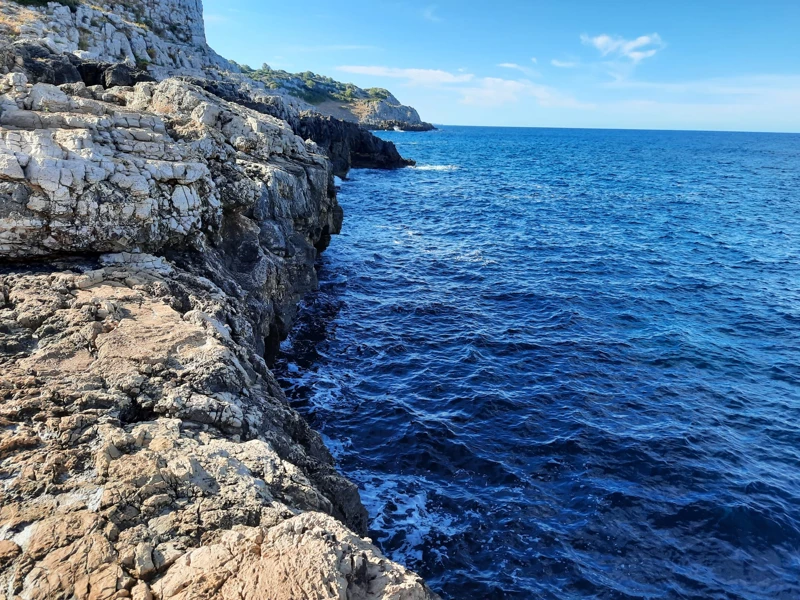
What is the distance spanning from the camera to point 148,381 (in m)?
8.05

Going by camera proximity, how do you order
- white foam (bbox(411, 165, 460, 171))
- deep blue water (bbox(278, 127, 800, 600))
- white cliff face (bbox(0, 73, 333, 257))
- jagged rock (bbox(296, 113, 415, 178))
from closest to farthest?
white cliff face (bbox(0, 73, 333, 257)) < deep blue water (bbox(278, 127, 800, 600)) < jagged rock (bbox(296, 113, 415, 178)) < white foam (bbox(411, 165, 460, 171))

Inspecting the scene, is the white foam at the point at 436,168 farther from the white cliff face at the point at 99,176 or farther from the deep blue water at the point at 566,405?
the white cliff face at the point at 99,176

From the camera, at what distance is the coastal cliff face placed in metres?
5.33

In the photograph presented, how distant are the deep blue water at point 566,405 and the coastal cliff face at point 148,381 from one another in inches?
113

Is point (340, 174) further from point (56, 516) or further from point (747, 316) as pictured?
point (56, 516)

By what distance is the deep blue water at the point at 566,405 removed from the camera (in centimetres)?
1112

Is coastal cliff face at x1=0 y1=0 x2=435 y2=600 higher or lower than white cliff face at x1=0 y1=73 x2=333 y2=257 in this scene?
lower

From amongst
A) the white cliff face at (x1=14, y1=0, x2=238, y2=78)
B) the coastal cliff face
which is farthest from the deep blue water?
the white cliff face at (x1=14, y1=0, x2=238, y2=78)

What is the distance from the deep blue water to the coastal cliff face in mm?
2866

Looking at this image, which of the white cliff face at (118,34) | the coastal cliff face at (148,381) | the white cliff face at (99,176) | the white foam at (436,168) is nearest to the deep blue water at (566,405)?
the coastal cliff face at (148,381)

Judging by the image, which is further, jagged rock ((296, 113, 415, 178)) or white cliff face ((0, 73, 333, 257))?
jagged rock ((296, 113, 415, 178))

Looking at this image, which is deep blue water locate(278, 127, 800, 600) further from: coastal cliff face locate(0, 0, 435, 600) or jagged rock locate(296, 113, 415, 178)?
jagged rock locate(296, 113, 415, 178)

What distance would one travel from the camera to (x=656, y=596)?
401 inches

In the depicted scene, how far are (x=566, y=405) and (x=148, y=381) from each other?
13.4 m
